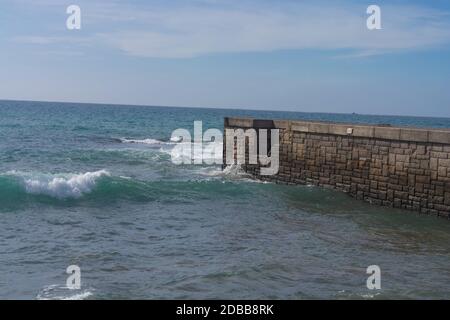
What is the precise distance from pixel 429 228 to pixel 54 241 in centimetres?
786

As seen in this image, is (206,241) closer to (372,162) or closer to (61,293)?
(61,293)

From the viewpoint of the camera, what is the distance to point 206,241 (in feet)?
34.9

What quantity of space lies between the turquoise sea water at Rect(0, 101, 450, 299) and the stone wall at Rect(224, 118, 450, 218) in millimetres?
461

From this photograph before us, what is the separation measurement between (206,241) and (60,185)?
6478 millimetres

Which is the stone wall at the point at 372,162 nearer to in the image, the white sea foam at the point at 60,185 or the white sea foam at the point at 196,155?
the white sea foam at the point at 60,185

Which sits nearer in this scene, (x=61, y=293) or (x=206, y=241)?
(x=61, y=293)

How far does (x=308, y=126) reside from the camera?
695 inches

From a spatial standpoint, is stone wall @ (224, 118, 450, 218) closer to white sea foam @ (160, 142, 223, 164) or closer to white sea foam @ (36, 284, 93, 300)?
white sea foam @ (160, 142, 223, 164)

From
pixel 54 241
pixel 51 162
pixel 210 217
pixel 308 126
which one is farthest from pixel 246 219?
pixel 51 162

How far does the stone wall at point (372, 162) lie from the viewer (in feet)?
44.3
